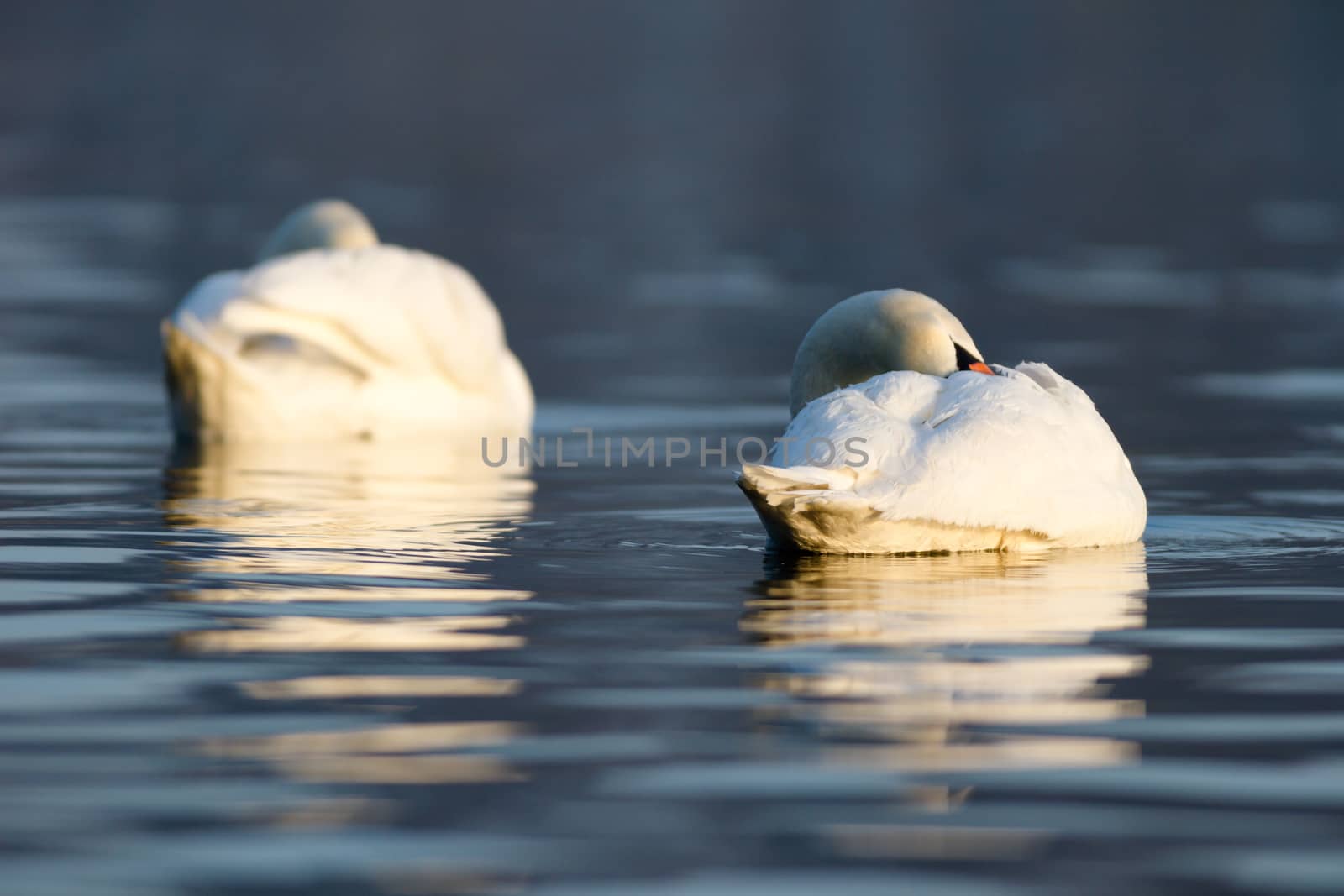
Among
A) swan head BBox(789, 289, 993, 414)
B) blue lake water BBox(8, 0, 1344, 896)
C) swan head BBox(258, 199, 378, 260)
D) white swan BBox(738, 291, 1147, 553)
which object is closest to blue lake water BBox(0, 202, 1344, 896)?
blue lake water BBox(8, 0, 1344, 896)

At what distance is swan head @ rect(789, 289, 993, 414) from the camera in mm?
9500

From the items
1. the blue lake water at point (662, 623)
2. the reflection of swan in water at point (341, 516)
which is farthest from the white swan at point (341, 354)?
the blue lake water at point (662, 623)

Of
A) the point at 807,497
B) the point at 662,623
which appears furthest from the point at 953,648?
the point at 807,497

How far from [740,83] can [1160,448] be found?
2175 inches

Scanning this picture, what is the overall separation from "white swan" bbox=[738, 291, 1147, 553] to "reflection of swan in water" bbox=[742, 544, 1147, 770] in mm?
101

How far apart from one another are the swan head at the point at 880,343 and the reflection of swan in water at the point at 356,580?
1.22m

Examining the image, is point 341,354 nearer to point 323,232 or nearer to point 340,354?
point 340,354

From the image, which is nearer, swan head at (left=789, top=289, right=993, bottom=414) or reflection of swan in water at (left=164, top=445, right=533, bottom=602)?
reflection of swan in water at (left=164, top=445, right=533, bottom=602)

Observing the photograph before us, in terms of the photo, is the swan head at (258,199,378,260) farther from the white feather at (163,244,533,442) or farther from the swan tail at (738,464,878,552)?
the swan tail at (738,464,878,552)

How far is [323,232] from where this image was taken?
15578 millimetres

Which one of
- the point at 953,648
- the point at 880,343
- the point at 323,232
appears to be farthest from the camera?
the point at 323,232

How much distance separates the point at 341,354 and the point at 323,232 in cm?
215

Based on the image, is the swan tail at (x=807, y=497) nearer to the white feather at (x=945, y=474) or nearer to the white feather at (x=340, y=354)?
the white feather at (x=945, y=474)

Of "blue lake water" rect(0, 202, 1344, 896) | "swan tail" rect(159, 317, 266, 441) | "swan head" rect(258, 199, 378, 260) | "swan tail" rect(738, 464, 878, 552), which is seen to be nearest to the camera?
"blue lake water" rect(0, 202, 1344, 896)
